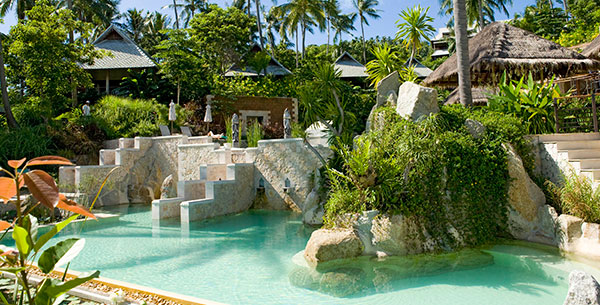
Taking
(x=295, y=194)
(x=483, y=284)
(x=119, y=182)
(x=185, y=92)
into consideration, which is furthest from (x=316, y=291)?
(x=185, y=92)

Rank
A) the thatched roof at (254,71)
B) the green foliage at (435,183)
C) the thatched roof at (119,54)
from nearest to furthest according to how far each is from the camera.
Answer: the green foliage at (435,183), the thatched roof at (119,54), the thatched roof at (254,71)

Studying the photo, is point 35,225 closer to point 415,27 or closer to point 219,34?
point 415,27

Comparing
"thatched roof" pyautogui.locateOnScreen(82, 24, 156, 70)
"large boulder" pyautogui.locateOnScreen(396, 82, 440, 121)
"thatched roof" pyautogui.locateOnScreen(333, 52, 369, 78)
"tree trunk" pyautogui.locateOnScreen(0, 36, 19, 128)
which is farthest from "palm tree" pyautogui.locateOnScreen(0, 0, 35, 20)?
"large boulder" pyautogui.locateOnScreen(396, 82, 440, 121)

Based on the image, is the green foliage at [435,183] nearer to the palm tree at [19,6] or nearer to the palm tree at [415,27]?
the palm tree at [415,27]

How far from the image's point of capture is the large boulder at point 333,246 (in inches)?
253

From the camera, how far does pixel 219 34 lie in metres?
24.7

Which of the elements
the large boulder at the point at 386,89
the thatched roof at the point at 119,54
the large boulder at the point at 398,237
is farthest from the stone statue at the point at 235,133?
the thatched roof at the point at 119,54

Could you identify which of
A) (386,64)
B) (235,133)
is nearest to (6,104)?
(235,133)

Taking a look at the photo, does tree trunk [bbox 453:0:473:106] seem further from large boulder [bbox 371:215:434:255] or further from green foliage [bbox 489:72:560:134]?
large boulder [bbox 371:215:434:255]

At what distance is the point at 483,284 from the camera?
537 cm

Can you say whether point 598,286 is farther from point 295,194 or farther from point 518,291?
point 295,194

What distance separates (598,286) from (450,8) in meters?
40.5

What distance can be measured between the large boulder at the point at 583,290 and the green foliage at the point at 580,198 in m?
4.86

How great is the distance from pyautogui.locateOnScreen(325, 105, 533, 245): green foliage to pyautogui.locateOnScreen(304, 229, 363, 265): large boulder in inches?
20.3
